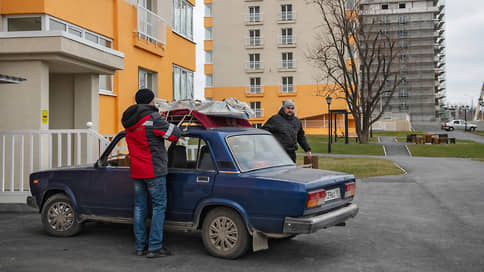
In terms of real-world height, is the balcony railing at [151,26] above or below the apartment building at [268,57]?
below

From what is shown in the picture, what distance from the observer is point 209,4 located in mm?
63156

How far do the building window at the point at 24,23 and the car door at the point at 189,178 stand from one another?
23.8 ft

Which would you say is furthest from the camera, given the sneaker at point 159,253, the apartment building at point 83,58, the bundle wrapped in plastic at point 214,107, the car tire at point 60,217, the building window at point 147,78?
the building window at point 147,78

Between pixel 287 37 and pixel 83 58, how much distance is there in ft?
167

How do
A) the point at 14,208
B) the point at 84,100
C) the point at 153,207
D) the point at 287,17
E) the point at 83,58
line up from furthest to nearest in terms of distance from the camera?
the point at 287,17 < the point at 84,100 < the point at 83,58 < the point at 14,208 < the point at 153,207

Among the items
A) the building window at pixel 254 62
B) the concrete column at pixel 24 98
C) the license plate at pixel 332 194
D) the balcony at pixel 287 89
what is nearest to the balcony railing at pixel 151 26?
the concrete column at pixel 24 98

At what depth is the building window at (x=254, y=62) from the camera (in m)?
60.2

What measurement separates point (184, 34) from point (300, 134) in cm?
1204

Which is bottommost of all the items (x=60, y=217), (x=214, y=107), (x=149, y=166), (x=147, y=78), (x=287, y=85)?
(x=60, y=217)

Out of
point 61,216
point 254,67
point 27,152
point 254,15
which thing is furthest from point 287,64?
point 61,216

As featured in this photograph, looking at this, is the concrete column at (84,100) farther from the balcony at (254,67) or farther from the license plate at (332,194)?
the balcony at (254,67)

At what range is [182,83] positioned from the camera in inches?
778

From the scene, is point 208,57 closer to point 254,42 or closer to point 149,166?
point 254,42

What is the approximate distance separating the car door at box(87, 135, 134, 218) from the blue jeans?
16.0 inches
